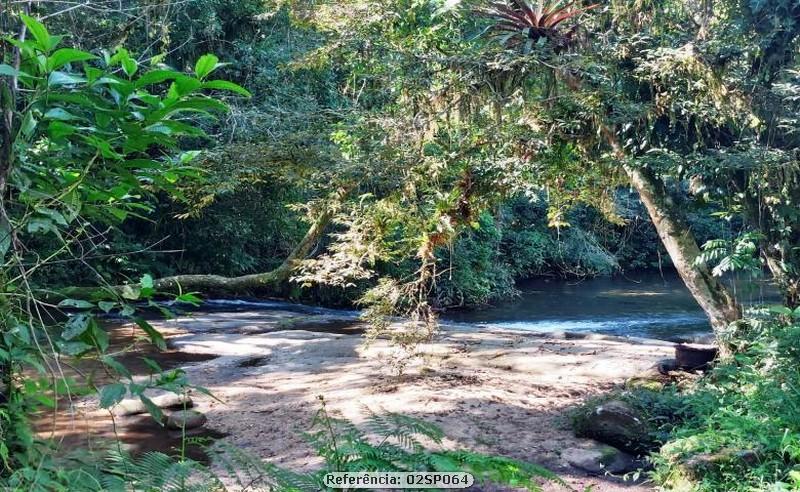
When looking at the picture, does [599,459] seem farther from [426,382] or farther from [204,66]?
[204,66]

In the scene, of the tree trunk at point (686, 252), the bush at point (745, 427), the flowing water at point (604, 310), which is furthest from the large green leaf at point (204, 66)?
the flowing water at point (604, 310)

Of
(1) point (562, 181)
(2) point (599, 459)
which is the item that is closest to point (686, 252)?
(1) point (562, 181)

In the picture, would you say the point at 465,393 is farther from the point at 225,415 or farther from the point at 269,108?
the point at 269,108

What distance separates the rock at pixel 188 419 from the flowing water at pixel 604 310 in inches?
308

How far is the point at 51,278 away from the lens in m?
10.4

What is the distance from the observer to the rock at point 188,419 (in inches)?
206

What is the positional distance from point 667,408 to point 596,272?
16276mm

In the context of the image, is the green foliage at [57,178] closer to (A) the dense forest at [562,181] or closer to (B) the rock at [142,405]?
(A) the dense forest at [562,181]

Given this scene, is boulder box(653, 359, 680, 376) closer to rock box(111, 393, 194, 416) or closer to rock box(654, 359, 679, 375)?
rock box(654, 359, 679, 375)

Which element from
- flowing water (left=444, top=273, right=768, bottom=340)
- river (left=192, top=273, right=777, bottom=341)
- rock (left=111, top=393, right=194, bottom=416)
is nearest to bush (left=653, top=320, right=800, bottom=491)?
rock (left=111, top=393, right=194, bottom=416)

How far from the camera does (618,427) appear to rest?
4875 millimetres

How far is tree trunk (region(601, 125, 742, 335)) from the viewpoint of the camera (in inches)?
237

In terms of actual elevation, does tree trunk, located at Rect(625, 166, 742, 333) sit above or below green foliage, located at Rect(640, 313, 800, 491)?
above

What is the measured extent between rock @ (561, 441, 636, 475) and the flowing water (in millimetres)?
6674
